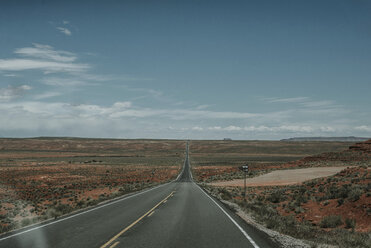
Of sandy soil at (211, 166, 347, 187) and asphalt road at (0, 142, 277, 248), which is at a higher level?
asphalt road at (0, 142, 277, 248)

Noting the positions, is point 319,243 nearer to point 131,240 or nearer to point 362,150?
point 131,240

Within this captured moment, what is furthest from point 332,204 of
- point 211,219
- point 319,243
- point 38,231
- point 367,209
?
point 38,231

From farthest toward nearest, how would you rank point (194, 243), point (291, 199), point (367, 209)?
point (291, 199) → point (367, 209) → point (194, 243)

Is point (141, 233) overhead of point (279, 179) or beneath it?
overhead

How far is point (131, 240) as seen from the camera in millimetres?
9180

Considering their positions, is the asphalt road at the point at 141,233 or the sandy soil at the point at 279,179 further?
the sandy soil at the point at 279,179

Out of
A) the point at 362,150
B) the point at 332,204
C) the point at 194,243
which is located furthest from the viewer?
the point at 362,150

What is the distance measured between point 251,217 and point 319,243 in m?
5.64

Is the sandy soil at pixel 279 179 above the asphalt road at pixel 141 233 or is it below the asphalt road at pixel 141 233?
below

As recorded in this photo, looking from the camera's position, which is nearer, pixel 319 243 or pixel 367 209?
pixel 319 243

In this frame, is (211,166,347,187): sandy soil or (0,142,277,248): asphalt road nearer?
(0,142,277,248): asphalt road

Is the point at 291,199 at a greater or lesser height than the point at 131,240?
lesser

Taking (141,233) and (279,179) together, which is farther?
(279,179)

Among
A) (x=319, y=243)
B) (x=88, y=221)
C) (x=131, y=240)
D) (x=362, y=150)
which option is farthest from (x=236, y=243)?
(x=362, y=150)
